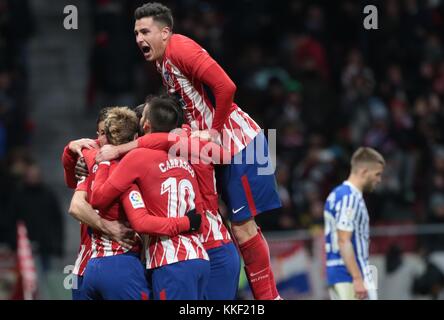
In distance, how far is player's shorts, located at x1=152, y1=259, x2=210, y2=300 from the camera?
25.3 ft

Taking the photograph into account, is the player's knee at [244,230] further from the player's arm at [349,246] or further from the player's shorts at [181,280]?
the player's arm at [349,246]

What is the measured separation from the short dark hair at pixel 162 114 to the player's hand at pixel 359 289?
9.46ft

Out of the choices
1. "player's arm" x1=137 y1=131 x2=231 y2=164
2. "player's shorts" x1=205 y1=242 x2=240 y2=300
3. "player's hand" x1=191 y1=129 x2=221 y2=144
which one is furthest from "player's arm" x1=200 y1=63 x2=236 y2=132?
"player's shorts" x1=205 y1=242 x2=240 y2=300

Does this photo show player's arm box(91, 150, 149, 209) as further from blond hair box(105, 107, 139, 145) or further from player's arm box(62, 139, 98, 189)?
player's arm box(62, 139, 98, 189)

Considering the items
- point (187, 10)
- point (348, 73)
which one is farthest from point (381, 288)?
point (187, 10)

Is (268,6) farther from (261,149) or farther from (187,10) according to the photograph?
(261,149)

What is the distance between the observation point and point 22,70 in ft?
56.4

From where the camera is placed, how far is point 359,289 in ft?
33.2

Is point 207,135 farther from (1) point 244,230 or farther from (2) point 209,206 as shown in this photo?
(1) point 244,230

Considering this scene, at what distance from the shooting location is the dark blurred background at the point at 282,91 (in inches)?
594

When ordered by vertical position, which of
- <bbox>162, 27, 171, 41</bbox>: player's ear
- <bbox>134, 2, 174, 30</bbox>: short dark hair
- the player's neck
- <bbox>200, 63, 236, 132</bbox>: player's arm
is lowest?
the player's neck

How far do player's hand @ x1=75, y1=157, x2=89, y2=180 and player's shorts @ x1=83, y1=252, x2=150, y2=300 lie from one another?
27.5 inches

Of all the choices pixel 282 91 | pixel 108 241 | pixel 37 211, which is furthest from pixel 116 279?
pixel 282 91
